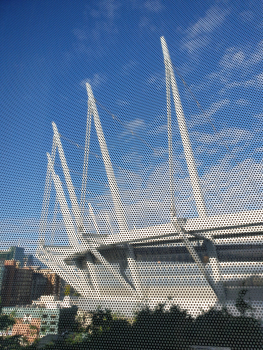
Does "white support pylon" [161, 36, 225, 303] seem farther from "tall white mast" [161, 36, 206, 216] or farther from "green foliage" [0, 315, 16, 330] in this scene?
"green foliage" [0, 315, 16, 330]

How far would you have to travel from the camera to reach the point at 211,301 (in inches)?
38.0

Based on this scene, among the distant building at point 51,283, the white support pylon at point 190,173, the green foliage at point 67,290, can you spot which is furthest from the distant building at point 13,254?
the white support pylon at point 190,173

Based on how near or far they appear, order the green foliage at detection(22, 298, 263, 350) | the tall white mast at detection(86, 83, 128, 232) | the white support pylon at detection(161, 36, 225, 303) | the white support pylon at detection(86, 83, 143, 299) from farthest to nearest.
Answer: the tall white mast at detection(86, 83, 128, 232) < the white support pylon at detection(86, 83, 143, 299) < the white support pylon at detection(161, 36, 225, 303) < the green foliage at detection(22, 298, 263, 350)

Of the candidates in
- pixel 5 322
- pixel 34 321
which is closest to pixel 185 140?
pixel 34 321

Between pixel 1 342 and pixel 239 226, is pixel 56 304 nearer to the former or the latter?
pixel 1 342

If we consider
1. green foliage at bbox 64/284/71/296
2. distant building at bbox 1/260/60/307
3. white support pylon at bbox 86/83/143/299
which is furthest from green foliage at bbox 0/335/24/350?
white support pylon at bbox 86/83/143/299

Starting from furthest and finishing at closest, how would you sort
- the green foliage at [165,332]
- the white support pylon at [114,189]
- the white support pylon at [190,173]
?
the white support pylon at [114,189] → the white support pylon at [190,173] → the green foliage at [165,332]

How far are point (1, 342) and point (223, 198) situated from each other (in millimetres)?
1207

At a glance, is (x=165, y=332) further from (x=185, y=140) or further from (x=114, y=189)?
(x=185, y=140)

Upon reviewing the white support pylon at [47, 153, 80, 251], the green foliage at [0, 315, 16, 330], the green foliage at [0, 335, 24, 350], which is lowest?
the green foliage at [0, 335, 24, 350]

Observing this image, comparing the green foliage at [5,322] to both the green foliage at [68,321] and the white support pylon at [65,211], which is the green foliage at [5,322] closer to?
the green foliage at [68,321]

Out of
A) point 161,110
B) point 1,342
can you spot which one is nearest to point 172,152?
point 161,110

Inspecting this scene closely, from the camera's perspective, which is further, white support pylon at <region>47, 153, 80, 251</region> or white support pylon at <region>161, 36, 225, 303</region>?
Result: white support pylon at <region>47, 153, 80, 251</region>

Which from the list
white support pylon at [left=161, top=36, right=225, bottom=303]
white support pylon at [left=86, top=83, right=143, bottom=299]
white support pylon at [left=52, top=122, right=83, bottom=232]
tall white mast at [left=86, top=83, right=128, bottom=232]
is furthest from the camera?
white support pylon at [left=52, top=122, right=83, bottom=232]
